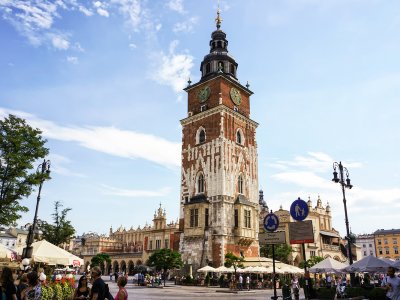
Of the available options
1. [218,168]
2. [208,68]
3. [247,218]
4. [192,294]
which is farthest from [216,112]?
[192,294]

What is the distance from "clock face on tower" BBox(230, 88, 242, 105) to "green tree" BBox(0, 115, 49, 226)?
1130 inches

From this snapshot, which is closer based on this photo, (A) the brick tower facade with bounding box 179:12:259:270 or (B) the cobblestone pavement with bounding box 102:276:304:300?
(B) the cobblestone pavement with bounding box 102:276:304:300

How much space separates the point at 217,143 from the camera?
140 feet

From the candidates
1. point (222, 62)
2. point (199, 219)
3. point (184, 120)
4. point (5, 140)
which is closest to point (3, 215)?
point (5, 140)

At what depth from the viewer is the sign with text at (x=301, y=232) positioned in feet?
45.5

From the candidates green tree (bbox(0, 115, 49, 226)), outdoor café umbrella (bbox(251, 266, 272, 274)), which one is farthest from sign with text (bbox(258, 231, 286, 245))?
outdoor café umbrella (bbox(251, 266, 272, 274))

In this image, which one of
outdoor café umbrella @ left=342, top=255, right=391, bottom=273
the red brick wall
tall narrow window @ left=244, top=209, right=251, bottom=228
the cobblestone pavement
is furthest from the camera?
tall narrow window @ left=244, top=209, right=251, bottom=228

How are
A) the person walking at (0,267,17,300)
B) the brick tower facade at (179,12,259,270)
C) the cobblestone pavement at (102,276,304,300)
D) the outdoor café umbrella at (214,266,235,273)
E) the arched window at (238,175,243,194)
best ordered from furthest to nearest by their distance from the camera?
the arched window at (238,175,243,194)
the brick tower facade at (179,12,259,270)
the outdoor café umbrella at (214,266,235,273)
the cobblestone pavement at (102,276,304,300)
the person walking at (0,267,17,300)

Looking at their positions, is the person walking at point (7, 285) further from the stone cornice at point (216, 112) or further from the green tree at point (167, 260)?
the stone cornice at point (216, 112)

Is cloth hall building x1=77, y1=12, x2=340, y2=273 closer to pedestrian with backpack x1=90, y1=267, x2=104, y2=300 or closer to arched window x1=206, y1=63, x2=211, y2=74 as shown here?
arched window x1=206, y1=63, x2=211, y2=74

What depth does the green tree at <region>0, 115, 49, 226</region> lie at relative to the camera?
69.2 ft

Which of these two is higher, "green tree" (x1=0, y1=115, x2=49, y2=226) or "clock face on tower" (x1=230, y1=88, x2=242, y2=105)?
"clock face on tower" (x1=230, y1=88, x2=242, y2=105)

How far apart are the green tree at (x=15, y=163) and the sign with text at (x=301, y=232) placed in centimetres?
1559

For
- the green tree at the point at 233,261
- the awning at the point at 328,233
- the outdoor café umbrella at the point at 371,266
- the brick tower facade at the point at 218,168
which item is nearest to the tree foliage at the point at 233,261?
the green tree at the point at 233,261
